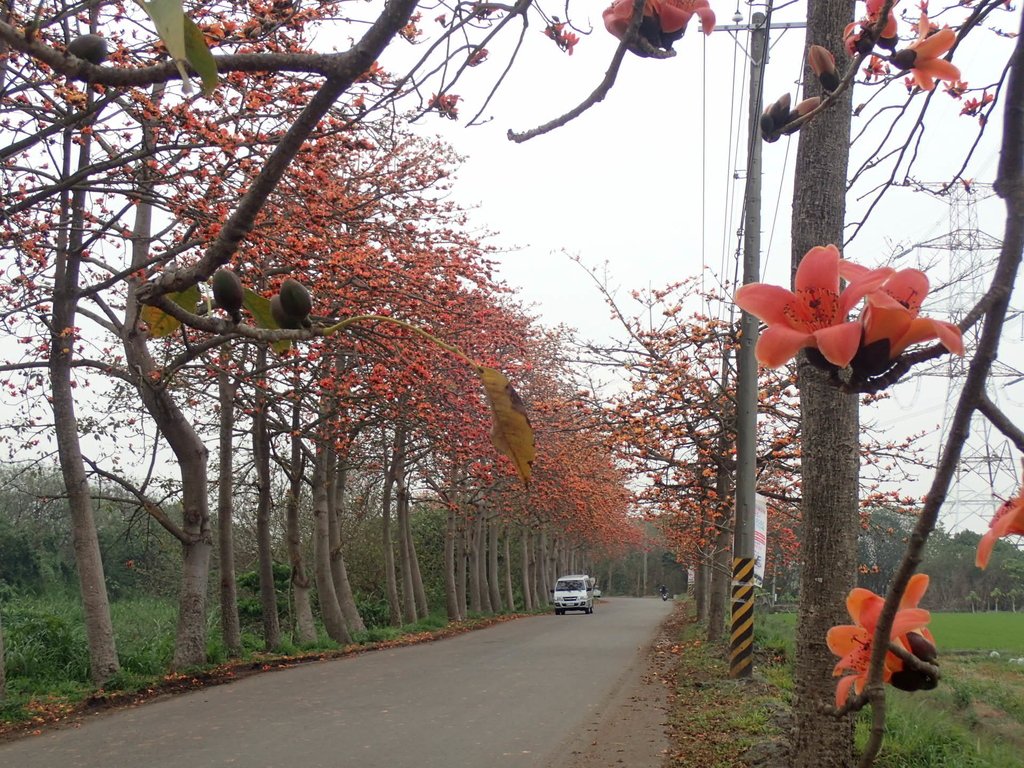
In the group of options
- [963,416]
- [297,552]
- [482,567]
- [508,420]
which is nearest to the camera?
[963,416]

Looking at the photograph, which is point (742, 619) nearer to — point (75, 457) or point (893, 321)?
point (75, 457)

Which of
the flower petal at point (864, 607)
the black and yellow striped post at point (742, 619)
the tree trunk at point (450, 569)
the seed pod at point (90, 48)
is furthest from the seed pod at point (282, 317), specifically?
the tree trunk at point (450, 569)

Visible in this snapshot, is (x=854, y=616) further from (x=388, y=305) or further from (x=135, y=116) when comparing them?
(x=388, y=305)

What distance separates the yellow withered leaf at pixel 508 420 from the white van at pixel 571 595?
35560mm

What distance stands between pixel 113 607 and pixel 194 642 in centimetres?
710

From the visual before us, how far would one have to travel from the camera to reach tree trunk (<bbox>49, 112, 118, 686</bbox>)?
9.98m

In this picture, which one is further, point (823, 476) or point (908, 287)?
point (823, 476)

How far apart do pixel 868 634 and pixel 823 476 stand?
359 cm

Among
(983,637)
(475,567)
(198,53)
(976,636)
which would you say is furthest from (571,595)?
(198,53)

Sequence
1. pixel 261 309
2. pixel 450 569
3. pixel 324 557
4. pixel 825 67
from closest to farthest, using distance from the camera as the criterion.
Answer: pixel 261 309 < pixel 825 67 < pixel 324 557 < pixel 450 569

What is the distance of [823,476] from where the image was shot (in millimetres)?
4281

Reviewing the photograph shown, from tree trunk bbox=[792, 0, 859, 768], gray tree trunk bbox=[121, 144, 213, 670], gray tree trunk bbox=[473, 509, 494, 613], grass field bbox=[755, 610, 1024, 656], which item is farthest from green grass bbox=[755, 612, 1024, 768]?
gray tree trunk bbox=[473, 509, 494, 613]

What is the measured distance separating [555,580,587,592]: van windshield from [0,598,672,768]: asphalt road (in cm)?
2177

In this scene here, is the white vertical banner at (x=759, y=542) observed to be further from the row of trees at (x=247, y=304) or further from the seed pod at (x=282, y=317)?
the seed pod at (x=282, y=317)
